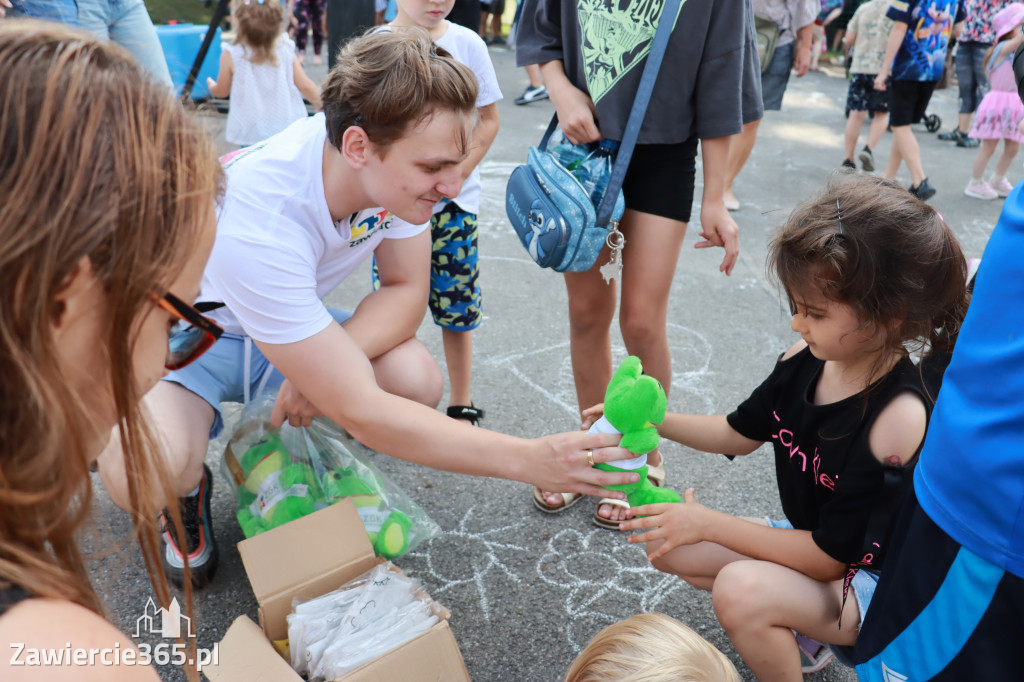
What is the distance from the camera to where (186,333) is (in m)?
1.34

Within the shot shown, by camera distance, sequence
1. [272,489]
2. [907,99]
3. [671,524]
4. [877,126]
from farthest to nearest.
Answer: [877,126], [907,99], [272,489], [671,524]

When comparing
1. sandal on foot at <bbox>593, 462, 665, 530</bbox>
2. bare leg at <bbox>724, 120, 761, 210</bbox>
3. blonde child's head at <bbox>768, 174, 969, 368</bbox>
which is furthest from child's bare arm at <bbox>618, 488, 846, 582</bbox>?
bare leg at <bbox>724, 120, 761, 210</bbox>

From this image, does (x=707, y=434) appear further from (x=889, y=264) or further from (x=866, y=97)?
(x=866, y=97)

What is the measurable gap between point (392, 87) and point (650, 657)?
4.11ft

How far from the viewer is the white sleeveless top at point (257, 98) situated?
14.6ft

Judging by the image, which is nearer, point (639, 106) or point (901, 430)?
point (901, 430)

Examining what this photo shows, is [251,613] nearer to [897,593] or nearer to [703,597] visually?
[703,597]

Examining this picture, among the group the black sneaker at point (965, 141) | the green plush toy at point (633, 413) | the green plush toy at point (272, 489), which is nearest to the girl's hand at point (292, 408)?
the green plush toy at point (272, 489)

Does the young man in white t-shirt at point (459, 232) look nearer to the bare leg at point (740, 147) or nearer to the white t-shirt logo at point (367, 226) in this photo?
the white t-shirt logo at point (367, 226)

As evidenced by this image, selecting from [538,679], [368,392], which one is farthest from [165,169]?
[538,679]

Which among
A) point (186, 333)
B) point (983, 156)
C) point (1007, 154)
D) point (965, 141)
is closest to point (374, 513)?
point (186, 333)

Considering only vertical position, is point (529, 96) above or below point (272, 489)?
below

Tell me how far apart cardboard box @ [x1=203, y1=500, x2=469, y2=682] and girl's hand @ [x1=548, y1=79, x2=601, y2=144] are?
1.21 m

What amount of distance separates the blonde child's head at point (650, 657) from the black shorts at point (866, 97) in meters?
5.86
